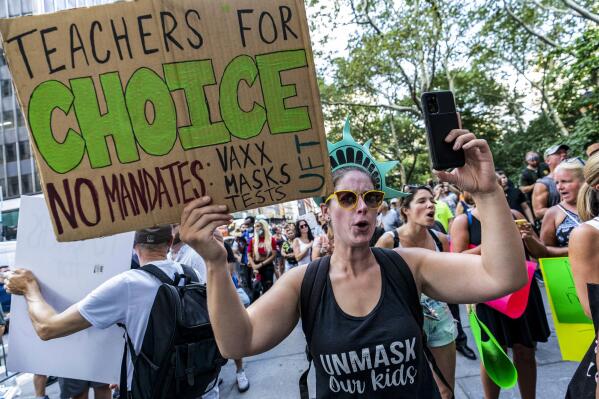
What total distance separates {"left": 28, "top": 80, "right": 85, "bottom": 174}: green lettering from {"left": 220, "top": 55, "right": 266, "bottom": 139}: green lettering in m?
0.50

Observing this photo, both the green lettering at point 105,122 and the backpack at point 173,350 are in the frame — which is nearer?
the green lettering at point 105,122

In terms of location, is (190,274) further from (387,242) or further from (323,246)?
(323,246)

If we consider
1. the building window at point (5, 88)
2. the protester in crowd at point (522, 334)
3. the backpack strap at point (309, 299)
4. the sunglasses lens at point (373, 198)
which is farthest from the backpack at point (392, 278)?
the building window at point (5, 88)

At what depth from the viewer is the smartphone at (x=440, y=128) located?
1.37m

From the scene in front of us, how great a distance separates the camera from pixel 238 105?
1406 millimetres

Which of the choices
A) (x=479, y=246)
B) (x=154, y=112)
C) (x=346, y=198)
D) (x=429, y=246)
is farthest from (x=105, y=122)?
(x=479, y=246)

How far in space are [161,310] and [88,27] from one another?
1394mm

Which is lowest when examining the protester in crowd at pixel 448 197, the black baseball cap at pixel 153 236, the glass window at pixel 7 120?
the protester in crowd at pixel 448 197

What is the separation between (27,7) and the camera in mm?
32438

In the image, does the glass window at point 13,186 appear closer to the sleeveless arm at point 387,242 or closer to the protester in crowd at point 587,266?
the sleeveless arm at point 387,242

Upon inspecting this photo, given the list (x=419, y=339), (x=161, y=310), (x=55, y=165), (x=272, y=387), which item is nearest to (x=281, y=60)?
(x=55, y=165)

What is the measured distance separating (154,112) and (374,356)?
1.19 metres

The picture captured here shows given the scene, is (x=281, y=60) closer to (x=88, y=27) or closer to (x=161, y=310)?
(x=88, y=27)

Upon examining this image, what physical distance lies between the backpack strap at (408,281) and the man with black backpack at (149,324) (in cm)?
106
